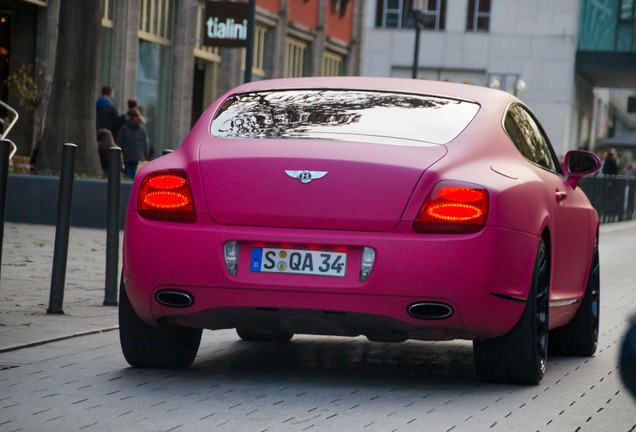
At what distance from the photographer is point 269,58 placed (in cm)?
3878

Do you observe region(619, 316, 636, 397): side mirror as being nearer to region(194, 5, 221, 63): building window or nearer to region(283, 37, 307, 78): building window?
region(194, 5, 221, 63): building window

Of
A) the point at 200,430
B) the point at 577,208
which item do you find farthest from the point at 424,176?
the point at 577,208

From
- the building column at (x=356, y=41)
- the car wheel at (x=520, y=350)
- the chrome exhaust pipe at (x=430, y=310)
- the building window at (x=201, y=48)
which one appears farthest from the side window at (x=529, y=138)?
the building column at (x=356, y=41)

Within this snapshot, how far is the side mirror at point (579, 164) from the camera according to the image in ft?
25.7

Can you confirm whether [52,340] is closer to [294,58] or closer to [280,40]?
[280,40]

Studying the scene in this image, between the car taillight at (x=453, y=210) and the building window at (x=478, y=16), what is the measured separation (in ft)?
A: 213

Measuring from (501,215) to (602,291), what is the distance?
7.39 meters

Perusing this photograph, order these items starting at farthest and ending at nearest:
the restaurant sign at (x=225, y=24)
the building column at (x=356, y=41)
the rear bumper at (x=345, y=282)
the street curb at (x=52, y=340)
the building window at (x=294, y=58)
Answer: the building column at (x=356, y=41) → the building window at (x=294, y=58) → the restaurant sign at (x=225, y=24) → the street curb at (x=52, y=340) → the rear bumper at (x=345, y=282)

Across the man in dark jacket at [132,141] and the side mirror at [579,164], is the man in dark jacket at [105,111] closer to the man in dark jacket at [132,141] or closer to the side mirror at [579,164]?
the man in dark jacket at [132,141]

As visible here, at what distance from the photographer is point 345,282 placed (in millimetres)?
5898

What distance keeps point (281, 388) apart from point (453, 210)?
114cm

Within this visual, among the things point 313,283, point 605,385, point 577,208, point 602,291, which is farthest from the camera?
point 602,291

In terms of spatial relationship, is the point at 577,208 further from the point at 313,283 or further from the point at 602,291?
the point at 602,291

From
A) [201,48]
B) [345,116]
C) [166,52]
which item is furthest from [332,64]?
[345,116]
